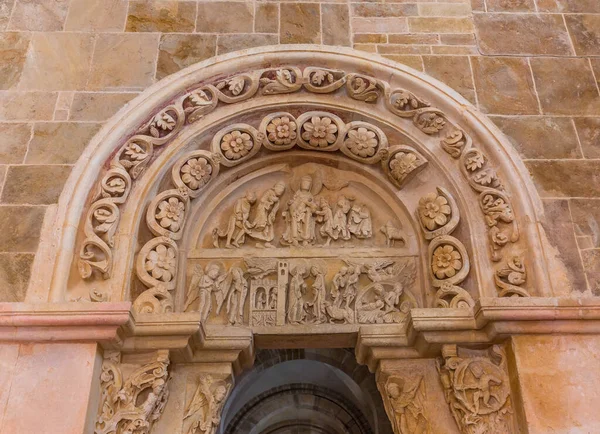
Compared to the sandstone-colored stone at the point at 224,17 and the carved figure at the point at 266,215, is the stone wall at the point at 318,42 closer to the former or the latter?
the sandstone-colored stone at the point at 224,17

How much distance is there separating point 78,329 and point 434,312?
2.03 metres

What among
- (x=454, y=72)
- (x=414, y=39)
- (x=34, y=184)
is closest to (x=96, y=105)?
(x=34, y=184)

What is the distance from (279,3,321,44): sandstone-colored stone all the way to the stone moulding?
5.3 inches

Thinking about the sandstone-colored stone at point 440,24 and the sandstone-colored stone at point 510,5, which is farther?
the sandstone-colored stone at point 510,5

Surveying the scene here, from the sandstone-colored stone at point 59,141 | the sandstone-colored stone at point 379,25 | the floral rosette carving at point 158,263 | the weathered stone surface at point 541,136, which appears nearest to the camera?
the floral rosette carving at point 158,263

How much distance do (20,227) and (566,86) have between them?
389cm

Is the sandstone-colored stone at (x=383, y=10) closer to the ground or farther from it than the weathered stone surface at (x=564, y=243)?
farther from it

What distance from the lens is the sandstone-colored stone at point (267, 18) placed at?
14.6 ft

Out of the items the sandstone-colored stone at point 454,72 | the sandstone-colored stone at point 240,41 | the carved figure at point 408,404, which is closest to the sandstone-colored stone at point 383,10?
the sandstone-colored stone at point 454,72

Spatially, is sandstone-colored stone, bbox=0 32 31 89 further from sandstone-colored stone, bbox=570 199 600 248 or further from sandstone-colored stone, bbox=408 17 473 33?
sandstone-colored stone, bbox=570 199 600 248

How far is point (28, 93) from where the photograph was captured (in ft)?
13.5

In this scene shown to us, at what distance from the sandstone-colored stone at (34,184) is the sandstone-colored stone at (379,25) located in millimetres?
2378

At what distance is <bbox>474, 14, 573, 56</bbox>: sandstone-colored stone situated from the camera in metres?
4.43

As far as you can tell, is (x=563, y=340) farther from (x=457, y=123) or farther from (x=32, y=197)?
(x=32, y=197)
